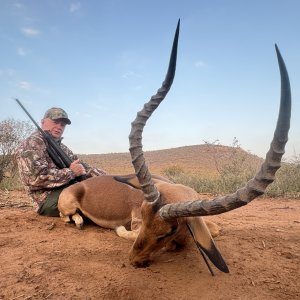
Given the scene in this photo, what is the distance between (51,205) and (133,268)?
9.99 ft

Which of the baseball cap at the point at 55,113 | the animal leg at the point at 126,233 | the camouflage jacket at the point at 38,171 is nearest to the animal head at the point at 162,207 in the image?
the animal leg at the point at 126,233

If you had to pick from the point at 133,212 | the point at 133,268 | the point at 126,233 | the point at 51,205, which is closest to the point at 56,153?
the point at 51,205

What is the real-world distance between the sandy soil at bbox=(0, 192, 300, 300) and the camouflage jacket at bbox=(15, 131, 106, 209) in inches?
39.3

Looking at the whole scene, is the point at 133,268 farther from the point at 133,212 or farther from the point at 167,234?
the point at 133,212

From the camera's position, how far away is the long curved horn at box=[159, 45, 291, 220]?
224 cm

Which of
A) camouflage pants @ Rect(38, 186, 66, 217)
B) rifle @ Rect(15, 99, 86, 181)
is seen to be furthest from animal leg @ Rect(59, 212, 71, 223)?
rifle @ Rect(15, 99, 86, 181)

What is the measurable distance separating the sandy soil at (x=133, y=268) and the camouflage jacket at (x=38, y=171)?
997 millimetres

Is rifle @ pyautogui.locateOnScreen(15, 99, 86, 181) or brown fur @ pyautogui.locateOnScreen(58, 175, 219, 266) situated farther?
rifle @ pyautogui.locateOnScreen(15, 99, 86, 181)

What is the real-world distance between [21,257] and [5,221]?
202cm

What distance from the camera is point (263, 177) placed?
2.49 meters

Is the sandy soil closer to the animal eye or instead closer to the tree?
the animal eye

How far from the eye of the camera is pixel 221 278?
351 cm

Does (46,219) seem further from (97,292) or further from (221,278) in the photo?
(221,278)

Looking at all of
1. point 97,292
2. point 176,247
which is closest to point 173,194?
point 176,247
